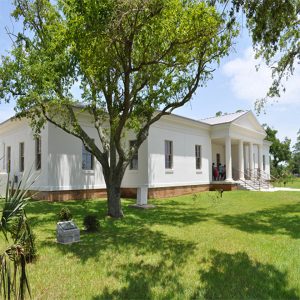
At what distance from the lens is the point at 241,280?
231 inches

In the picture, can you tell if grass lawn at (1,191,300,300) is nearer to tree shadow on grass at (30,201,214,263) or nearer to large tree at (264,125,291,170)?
tree shadow on grass at (30,201,214,263)

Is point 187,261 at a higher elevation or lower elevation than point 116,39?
lower

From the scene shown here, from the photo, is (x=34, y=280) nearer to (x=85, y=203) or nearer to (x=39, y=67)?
(x=39, y=67)

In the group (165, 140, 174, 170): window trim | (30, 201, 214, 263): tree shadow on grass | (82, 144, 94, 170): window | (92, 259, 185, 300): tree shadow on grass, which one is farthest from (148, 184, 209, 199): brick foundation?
(92, 259, 185, 300): tree shadow on grass

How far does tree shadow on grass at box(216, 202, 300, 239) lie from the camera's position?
10.3 meters

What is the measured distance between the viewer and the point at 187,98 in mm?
12570

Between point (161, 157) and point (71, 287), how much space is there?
635 inches

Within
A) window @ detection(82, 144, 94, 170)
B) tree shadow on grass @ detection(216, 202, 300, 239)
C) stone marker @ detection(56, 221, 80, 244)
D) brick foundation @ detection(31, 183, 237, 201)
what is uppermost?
window @ detection(82, 144, 94, 170)

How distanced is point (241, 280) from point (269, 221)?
6.89 meters

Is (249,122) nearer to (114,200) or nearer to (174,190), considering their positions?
(174,190)

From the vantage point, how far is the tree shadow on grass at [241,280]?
208 inches

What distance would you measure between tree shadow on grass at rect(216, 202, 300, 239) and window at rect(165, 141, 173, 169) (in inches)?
322

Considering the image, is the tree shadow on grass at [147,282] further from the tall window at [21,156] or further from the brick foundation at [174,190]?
the tall window at [21,156]

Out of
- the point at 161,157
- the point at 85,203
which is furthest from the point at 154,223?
the point at 161,157
